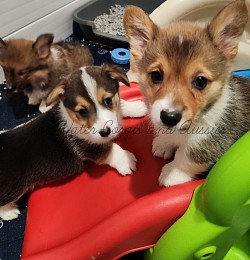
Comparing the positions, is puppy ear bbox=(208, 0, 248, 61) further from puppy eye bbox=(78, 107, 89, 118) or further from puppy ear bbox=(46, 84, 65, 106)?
puppy ear bbox=(46, 84, 65, 106)

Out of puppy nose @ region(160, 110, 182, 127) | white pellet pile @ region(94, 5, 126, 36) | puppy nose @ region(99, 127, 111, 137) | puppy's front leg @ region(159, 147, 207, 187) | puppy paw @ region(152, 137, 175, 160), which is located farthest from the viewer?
white pellet pile @ region(94, 5, 126, 36)

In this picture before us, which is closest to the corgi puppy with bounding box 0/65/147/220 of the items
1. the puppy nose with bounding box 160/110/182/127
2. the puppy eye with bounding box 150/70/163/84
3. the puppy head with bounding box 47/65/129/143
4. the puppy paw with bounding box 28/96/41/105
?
the puppy head with bounding box 47/65/129/143

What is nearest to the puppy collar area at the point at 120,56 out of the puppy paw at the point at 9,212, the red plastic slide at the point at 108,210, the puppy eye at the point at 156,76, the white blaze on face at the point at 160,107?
the red plastic slide at the point at 108,210

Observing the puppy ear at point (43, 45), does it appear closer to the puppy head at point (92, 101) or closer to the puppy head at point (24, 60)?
the puppy head at point (24, 60)

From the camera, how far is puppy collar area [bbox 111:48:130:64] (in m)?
3.11

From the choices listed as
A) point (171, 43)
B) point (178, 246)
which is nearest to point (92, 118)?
point (171, 43)

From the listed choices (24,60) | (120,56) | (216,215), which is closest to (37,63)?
(24,60)

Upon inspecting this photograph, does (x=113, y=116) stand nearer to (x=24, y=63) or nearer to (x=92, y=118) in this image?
(x=92, y=118)

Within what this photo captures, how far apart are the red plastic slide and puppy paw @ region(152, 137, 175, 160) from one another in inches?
1.4

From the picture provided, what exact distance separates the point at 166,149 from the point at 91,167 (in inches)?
17.9

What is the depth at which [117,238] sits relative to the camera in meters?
1.45

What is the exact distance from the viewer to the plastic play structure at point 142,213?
1162mm

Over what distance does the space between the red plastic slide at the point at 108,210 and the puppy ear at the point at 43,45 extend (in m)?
0.72

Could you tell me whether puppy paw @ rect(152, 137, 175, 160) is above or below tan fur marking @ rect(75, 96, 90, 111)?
below
